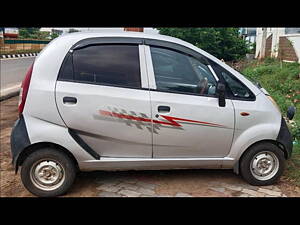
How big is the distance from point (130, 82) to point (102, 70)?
34 centimetres

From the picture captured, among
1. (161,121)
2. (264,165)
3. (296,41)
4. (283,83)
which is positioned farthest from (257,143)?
(296,41)

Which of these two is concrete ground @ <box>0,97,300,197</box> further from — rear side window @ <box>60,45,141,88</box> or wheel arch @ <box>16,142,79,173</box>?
rear side window @ <box>60,45,141,88</box>

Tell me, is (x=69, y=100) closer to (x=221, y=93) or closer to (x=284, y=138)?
(x=221, y=93)

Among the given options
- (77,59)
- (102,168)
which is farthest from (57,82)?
(102,168)

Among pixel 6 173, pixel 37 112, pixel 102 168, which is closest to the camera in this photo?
pixel 37 112

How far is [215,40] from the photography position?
12250mm

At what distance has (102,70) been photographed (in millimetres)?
3049

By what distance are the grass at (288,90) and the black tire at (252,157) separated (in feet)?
1.02

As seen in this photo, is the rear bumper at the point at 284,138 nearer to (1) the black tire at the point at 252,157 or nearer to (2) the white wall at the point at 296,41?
(1) the black tire at the point at 252,157

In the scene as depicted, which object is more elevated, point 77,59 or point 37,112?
point 77,59

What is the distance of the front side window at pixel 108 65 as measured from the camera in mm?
3018

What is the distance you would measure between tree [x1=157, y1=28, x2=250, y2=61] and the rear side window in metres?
8.39

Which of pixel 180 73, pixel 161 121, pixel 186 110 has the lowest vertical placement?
pixel 161 121

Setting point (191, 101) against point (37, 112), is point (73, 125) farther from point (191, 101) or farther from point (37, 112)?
point (191, 101)
